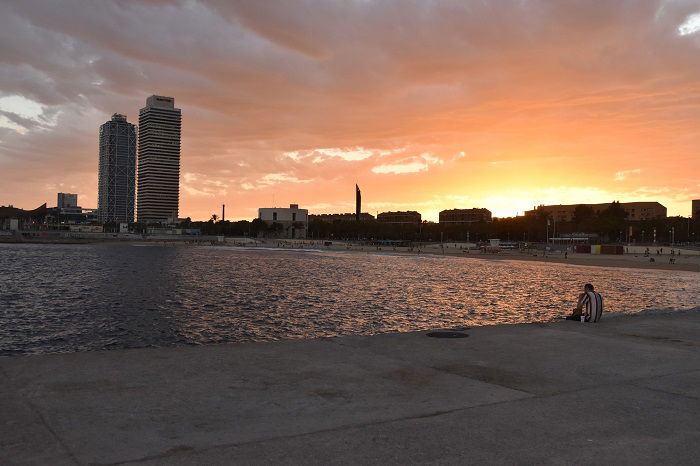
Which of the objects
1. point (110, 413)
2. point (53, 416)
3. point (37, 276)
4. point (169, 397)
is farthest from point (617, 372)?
point (37, 276)

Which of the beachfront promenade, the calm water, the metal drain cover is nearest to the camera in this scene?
the beachfront promenade

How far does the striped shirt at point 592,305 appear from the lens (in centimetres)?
1630

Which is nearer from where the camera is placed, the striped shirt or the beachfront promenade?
the beachfront promenade

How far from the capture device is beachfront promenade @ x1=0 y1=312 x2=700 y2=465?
5797 mm

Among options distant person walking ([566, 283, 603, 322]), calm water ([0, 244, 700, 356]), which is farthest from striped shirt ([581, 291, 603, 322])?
calm water ([0, 244, 700, 356])

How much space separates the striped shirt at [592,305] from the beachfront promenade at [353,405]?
14.1 feet

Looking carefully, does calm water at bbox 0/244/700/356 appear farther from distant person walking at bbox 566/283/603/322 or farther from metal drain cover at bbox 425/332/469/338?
metal drain cover at bbox 425/332/469/338

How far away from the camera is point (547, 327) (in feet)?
50.2

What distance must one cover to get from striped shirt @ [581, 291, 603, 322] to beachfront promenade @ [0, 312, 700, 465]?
4.29m

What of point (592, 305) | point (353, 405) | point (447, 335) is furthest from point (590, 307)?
point (353, 405)

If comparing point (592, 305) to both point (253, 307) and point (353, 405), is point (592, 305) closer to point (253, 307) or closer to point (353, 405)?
point (353, 405)

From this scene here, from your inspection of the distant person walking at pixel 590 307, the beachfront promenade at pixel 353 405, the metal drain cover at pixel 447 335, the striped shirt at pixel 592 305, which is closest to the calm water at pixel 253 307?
the distant person walking at pixel 590 307

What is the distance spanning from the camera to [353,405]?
24.5 feet

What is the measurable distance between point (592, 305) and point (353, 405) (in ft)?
38.2
